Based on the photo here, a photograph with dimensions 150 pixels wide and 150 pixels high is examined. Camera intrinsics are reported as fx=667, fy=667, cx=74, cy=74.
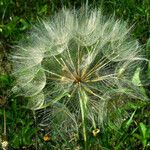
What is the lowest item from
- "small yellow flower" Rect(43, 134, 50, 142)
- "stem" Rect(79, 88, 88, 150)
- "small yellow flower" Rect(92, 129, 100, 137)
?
"small yellow flower" Rect(43, 134, 50, 142)

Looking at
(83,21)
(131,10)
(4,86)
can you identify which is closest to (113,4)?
(131,10)

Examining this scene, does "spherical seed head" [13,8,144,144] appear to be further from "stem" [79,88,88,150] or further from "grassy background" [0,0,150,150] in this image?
"grassy background" [0,0,150,150]

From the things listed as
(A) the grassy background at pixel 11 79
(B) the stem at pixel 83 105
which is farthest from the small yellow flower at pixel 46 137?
(B) the stem at pixel 83 105

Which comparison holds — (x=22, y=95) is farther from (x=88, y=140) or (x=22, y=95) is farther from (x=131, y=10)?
(x=131, y=10)

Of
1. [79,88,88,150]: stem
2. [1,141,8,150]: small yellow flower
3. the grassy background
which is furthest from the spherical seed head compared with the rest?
[1,141,8,150]: small yellow flower

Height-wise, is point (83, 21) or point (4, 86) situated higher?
point (83, 21)

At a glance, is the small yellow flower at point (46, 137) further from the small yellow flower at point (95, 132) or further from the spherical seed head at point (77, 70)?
the small yellow flower at point (95, 132)
